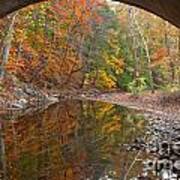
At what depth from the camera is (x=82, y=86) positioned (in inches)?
1305

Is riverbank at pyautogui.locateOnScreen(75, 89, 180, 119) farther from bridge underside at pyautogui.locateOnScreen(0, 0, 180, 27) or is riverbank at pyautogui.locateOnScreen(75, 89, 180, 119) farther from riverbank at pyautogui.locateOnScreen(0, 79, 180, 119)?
bridge underside at pyautogui.locateOnScreen(0, 0, 180, 27)

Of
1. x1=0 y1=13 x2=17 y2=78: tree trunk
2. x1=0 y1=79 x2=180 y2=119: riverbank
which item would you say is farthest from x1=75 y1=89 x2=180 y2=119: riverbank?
x1=0 y1=13 x2=17 y2=78: tree trunk

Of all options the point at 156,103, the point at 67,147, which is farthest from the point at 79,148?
the point at 156,103

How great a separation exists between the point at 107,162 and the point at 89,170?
0.68m

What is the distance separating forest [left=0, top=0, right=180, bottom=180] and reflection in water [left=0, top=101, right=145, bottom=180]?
0.02 metres

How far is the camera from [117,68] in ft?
111

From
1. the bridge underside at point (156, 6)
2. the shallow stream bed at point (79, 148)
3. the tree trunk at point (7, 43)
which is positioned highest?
the tree trunk at point (7, 43)

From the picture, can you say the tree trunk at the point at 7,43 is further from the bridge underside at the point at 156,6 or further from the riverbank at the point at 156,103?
the bridge underside at the point at 156,6

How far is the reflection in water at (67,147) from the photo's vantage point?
27.9 feet

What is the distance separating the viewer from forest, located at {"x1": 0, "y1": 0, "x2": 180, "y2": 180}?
32.3ft

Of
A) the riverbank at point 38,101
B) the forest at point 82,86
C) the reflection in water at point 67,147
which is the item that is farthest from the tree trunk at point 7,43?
the reflection in water at point 67,147

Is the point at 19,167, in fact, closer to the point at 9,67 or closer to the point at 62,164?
the point at 62,164

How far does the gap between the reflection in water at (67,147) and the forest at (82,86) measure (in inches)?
0.8

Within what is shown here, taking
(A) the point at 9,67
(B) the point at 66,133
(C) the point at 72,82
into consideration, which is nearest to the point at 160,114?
(B) the point at 66,133
